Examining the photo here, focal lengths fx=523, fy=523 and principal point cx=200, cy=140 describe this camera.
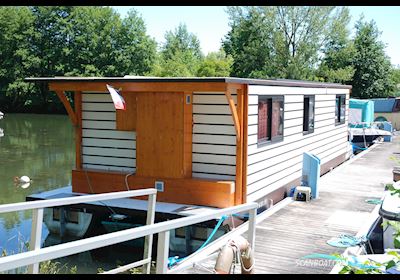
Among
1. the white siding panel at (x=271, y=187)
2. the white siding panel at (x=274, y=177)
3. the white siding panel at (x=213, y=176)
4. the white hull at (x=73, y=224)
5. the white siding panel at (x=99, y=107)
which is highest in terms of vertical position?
the white siding panel at (x=99, y=107)

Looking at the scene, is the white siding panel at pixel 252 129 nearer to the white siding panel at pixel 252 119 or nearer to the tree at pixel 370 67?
the white siding panel at pixel 252 119

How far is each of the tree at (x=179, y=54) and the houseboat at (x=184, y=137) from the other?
3137 centimetres

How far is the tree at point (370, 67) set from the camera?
2927 cm

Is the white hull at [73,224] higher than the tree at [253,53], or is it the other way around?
the tree at [253,53]

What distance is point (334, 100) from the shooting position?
12297mm

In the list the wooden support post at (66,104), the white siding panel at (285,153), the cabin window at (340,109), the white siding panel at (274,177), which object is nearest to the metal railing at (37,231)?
the white siding panel at (274,177)

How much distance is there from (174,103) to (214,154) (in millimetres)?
909

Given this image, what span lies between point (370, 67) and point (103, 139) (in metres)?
24.4

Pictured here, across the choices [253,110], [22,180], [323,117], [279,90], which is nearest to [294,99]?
[279,90]

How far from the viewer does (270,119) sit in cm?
814

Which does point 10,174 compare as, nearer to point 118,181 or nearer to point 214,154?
point 118,181
